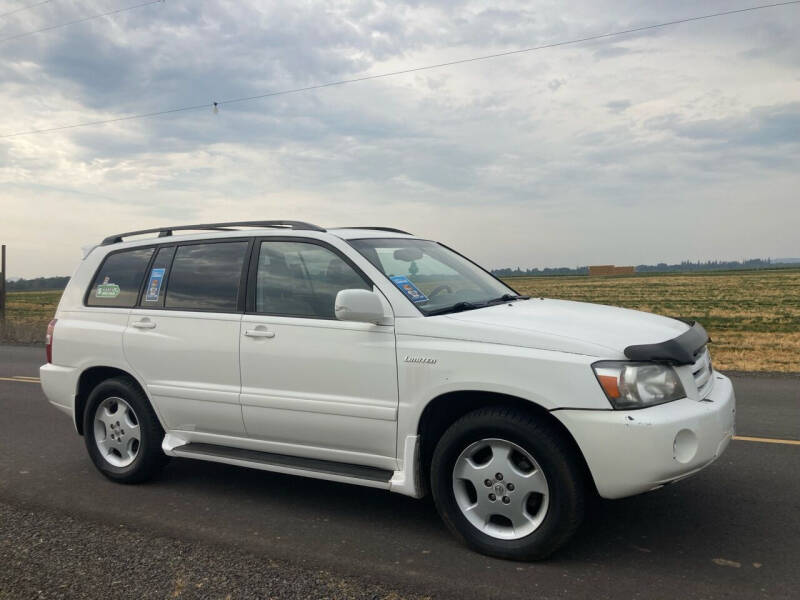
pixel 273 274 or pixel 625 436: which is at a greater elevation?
pixel 273 274

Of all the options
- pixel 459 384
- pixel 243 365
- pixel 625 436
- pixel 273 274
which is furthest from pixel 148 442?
pixel 625 436

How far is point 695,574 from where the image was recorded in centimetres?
363

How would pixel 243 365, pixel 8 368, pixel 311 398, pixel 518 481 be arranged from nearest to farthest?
1. pixel 518 481
2. pixel 311 398
3. pixel 243 365
4. pixel 8 368

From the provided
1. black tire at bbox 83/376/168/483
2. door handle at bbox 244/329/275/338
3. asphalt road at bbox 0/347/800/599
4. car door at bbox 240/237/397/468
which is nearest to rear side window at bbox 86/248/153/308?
black tire at bbox 83/376/168/483

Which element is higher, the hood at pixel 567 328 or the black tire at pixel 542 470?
the hood at pixel 567 328

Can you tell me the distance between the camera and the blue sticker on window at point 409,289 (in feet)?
14.3

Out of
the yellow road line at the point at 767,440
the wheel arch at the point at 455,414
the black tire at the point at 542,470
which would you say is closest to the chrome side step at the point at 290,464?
the wheel arch at the point at 455,414

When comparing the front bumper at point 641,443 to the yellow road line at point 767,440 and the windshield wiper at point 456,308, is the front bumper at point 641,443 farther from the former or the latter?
the yellow road line at point 767,440

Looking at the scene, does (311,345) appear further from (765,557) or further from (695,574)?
(765,557)

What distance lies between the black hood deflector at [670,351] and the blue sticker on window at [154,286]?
3.35 metres

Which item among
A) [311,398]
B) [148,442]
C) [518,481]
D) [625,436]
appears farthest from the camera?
[148,442]

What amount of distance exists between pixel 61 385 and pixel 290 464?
2.31 metres

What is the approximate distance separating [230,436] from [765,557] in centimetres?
320

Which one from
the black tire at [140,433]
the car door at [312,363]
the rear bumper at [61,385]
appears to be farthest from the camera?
the rear bumper at [61,385]
